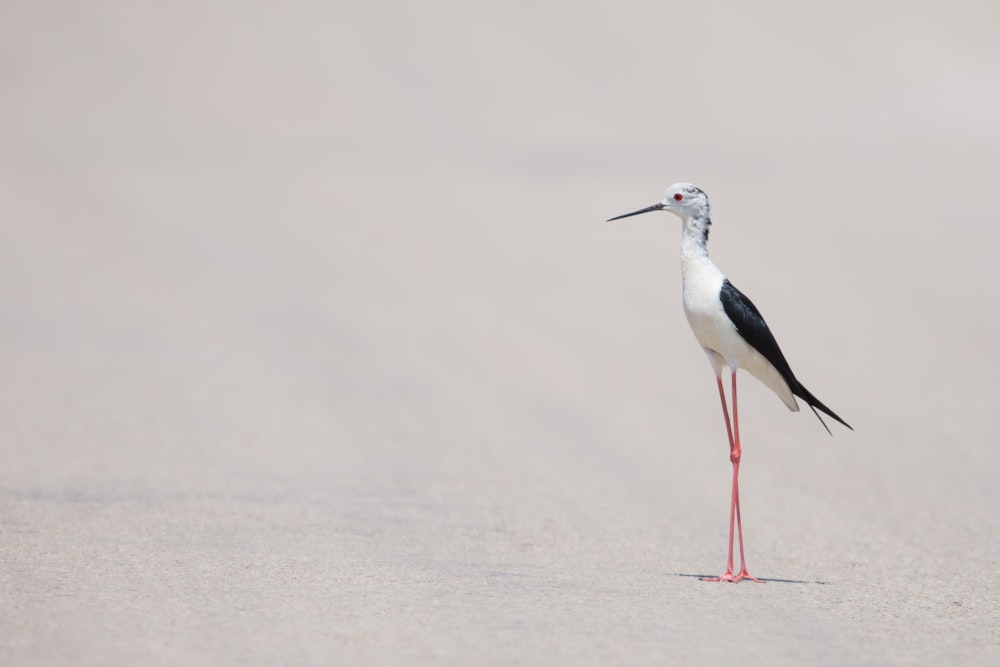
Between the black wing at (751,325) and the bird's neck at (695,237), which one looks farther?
the bird's neck at (695,237)

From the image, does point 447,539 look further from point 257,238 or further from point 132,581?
point 257,238

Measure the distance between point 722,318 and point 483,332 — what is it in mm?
9455

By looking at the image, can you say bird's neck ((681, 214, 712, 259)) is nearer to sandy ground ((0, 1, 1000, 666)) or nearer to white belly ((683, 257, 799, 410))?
white belly ((683, 257, 799, 410))

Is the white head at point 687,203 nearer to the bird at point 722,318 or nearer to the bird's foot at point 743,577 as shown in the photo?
the bird at point 722,318

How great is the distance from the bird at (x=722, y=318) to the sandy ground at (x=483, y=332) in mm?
979

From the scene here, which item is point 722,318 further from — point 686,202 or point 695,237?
point 686,202

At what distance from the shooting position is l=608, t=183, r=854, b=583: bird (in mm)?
6957

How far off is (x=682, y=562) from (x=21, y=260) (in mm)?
13318

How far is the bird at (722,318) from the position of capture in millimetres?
6957

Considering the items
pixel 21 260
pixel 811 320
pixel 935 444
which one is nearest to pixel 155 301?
pixel 21 260

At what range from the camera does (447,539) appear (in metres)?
7.91

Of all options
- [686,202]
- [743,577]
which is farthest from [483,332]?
[743,577]

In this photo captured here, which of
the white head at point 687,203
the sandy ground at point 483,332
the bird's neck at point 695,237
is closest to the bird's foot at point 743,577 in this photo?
the sandy ground at point 483,332

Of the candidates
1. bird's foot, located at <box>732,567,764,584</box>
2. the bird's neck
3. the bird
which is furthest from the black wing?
bird's foot, located at <box>732,567,764,584</box>
